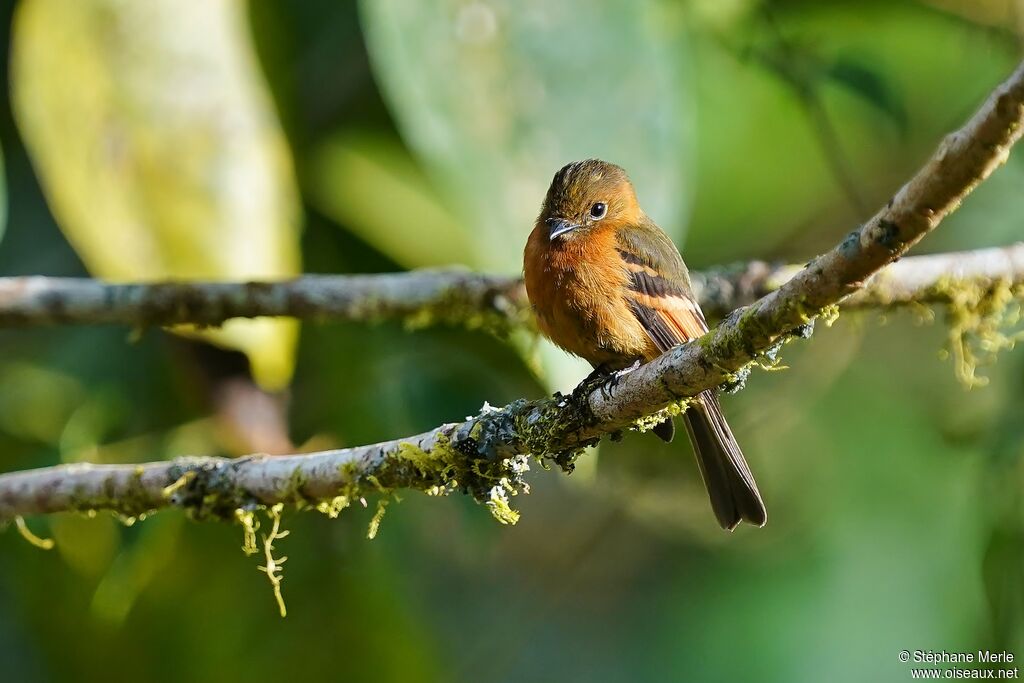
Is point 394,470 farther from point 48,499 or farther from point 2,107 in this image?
point 2,107

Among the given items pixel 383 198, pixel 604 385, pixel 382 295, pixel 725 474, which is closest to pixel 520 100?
pixel 382 295

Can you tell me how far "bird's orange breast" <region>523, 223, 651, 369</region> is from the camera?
3279mm

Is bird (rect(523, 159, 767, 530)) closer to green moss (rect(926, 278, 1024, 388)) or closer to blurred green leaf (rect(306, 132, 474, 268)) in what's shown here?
green moss (rect(926, 278, 1024, 388))

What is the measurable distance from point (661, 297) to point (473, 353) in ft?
3.60

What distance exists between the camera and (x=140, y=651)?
438cm

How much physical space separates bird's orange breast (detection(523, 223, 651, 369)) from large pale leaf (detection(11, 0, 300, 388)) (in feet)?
2.58

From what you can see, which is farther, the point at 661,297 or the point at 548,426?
the point at 661,297

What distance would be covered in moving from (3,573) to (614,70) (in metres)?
2.97

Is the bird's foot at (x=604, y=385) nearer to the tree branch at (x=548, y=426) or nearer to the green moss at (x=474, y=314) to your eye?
the tree branch at (x=548, y=426)

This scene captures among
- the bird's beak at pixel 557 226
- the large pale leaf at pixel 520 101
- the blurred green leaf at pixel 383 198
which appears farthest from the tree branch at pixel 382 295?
the blurred green leaf at pixel 383 198

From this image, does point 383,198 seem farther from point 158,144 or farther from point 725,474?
point 725,474

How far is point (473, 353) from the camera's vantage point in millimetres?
4262

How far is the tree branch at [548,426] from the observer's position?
175 cm

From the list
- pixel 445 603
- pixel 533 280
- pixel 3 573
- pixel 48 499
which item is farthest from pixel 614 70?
pixel 445 603
